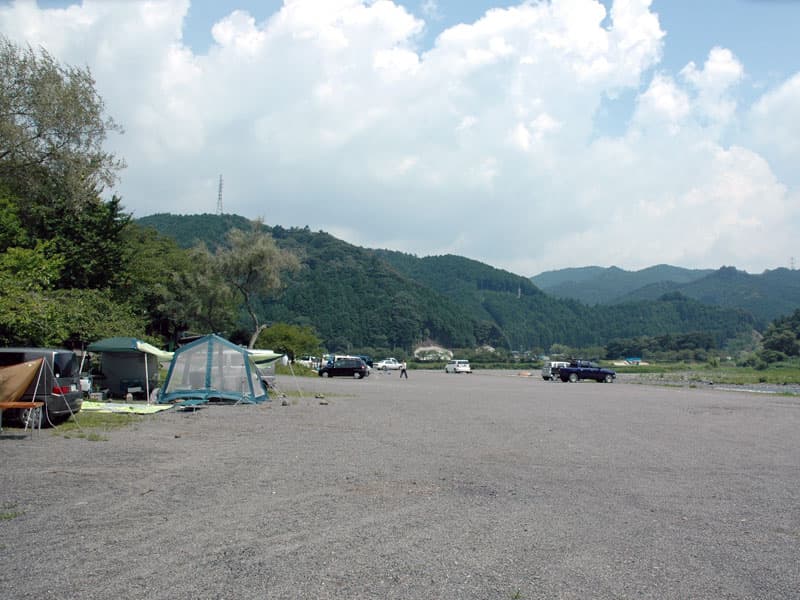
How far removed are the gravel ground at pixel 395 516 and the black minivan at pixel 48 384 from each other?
2.69 ft

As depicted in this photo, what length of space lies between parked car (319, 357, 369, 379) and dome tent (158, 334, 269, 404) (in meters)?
27.6

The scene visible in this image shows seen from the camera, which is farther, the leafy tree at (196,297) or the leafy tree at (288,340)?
Result: the leafy tree at (288,340)

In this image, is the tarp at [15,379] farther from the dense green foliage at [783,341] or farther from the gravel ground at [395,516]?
the dense green foliage at [783,341]

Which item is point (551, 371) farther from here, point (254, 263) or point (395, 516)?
point (395, 516)

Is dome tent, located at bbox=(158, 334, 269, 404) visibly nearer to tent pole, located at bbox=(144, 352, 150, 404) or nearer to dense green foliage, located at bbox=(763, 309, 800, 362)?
tent pole, located at bbox=(144, 352, 150, 404)

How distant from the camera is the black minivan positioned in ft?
42.1

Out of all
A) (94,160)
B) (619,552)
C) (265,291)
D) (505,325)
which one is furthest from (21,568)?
(505,325)

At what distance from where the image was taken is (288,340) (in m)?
59.6

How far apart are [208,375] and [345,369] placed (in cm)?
2822

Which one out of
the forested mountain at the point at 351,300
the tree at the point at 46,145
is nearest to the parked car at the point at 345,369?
the tree at the point at 46,145

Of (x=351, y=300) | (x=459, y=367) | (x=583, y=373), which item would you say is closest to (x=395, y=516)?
(x=583, y=373)

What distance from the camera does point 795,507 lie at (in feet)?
24.3

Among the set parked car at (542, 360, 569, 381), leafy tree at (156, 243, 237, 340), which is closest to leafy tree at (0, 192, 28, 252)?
leafy tree at (156, 243, 237, 340)

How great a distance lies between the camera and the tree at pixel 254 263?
159 feet
